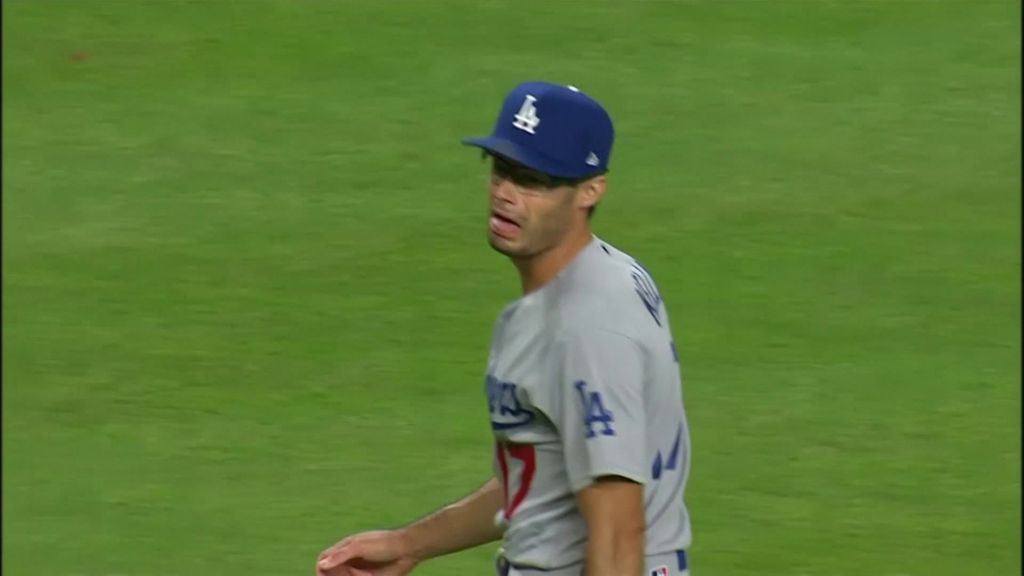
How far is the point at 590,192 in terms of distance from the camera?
11.5ft

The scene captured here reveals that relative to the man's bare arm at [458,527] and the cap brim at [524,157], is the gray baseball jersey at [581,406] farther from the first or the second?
the man's bare arm at [458,527]

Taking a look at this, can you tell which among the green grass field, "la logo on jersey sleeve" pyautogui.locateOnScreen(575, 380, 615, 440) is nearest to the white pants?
"la logo on jersey sleeve" pyautogui.locateOnScreen(575, 380, 615, 440)

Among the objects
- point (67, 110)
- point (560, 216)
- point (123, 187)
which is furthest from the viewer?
point (67, 110)

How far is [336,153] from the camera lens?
8.87 meters

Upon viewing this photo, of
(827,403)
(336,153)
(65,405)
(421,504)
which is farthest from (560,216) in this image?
(336,153)

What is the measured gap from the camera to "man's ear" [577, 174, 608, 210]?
3.49 meters

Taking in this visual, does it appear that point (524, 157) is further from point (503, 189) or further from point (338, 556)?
point (338, 556)

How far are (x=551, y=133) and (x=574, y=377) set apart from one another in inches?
17.7

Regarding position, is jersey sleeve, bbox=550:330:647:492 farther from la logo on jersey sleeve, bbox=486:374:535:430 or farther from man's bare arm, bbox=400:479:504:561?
man's bare arm, bbox=400:479:504:561

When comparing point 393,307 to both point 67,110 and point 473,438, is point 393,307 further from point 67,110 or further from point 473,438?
point 67,110

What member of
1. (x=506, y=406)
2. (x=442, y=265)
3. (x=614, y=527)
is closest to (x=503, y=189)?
(x=506, y=406)

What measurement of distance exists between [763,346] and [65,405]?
8.74 feet

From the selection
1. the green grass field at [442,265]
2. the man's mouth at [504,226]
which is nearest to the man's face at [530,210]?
the man's mouth at [504,226]

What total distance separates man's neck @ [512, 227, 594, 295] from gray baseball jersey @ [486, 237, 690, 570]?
0.12 ft
